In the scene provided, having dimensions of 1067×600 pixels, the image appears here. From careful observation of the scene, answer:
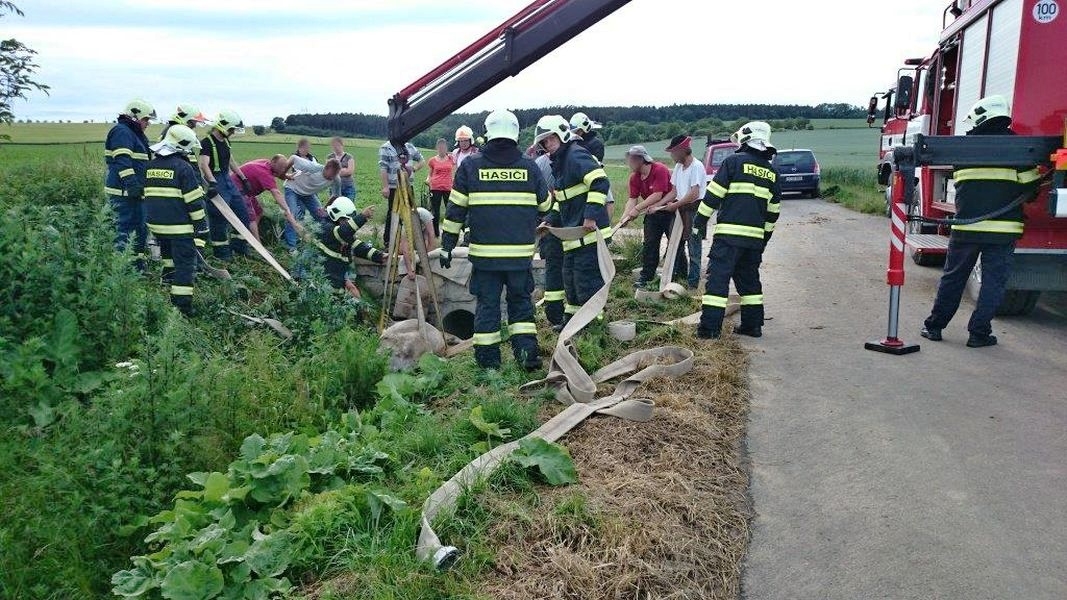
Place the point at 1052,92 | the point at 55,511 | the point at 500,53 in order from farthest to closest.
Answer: the point at 1052,92 → the point at 500,53 → the point at 55,511

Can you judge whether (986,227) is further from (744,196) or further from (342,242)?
(342,242)

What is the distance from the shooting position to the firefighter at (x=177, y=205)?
7.94 meters

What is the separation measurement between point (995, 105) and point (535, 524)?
18.4 feet

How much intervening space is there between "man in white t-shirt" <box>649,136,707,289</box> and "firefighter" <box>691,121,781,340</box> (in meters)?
1.70

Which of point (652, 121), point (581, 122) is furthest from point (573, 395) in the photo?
point (652, 121)

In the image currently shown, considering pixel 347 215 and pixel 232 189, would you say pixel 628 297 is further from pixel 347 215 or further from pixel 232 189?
pixel 232 189

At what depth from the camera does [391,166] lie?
1077 centimetres

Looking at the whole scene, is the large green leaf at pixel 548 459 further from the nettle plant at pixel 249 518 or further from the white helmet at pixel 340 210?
the white helmet at pixel 340 210

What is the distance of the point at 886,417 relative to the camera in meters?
5.23

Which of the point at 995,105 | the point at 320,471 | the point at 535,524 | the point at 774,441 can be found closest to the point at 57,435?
the point at 320,471

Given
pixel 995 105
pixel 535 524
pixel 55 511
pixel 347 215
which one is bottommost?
pixel 55 511

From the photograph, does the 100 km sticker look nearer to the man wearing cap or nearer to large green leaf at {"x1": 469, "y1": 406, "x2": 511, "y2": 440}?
the man wearing cap

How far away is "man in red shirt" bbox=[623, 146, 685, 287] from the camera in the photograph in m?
9.16

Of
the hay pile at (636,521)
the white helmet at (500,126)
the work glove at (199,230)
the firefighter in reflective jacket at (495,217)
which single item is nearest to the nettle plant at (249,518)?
the hay pile at (636,521)
